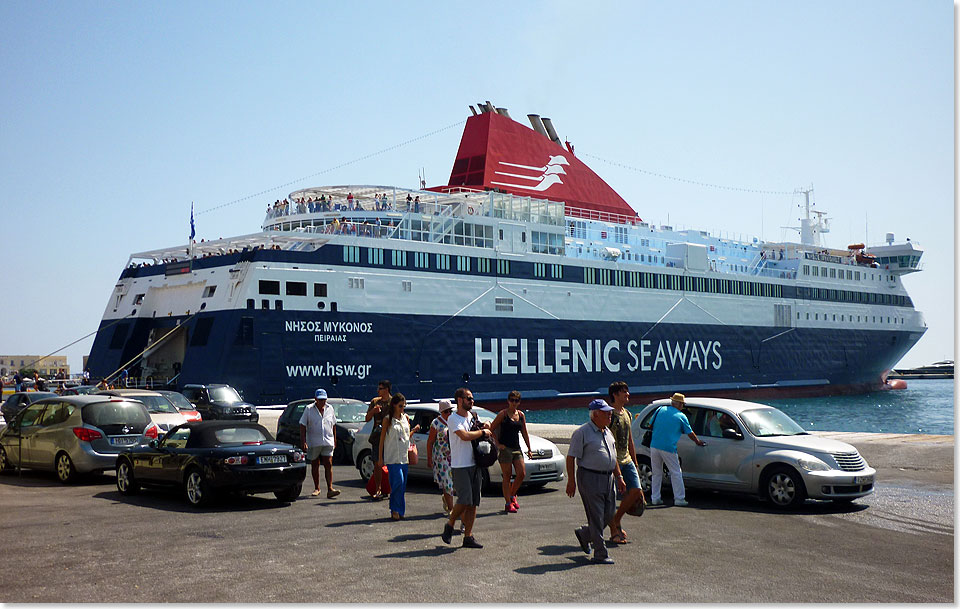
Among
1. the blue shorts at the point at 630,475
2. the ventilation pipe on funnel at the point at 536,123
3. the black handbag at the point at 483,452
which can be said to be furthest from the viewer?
the ventilation pipe on funnel at the point at 536,123

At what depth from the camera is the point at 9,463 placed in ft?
47.0

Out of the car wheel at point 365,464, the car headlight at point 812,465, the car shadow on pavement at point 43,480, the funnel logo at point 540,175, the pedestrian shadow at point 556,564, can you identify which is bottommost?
the car shadow on pavement at point 43,480

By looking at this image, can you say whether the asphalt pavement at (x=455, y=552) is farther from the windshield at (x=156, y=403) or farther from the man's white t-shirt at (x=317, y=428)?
the windshield at (x=156, y=403)

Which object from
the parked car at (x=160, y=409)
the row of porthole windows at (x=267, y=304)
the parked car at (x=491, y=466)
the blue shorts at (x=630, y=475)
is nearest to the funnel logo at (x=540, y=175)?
the row of porthole windows at (x=267, y=304)

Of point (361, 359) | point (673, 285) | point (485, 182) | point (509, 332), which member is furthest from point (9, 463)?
point (673, 285)

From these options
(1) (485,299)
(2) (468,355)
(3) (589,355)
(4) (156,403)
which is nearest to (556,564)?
(4) (156,403)

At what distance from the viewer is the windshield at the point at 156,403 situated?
54.3 feet

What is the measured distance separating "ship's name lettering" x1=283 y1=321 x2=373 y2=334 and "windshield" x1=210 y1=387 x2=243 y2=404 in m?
8.20

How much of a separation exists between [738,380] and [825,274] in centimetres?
1200

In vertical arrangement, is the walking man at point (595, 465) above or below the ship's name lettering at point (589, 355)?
below

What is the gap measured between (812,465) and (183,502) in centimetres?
799

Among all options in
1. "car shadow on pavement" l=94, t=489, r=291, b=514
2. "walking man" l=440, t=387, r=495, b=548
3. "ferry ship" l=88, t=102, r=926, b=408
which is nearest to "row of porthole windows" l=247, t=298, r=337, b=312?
"ferry ship" l=88, t=102, r=926, b=408

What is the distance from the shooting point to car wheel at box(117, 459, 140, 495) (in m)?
12.0

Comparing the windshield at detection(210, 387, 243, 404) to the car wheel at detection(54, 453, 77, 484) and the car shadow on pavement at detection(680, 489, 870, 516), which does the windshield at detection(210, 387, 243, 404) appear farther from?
the car shadow on pavement at detection(680, 489, 870, 516)
